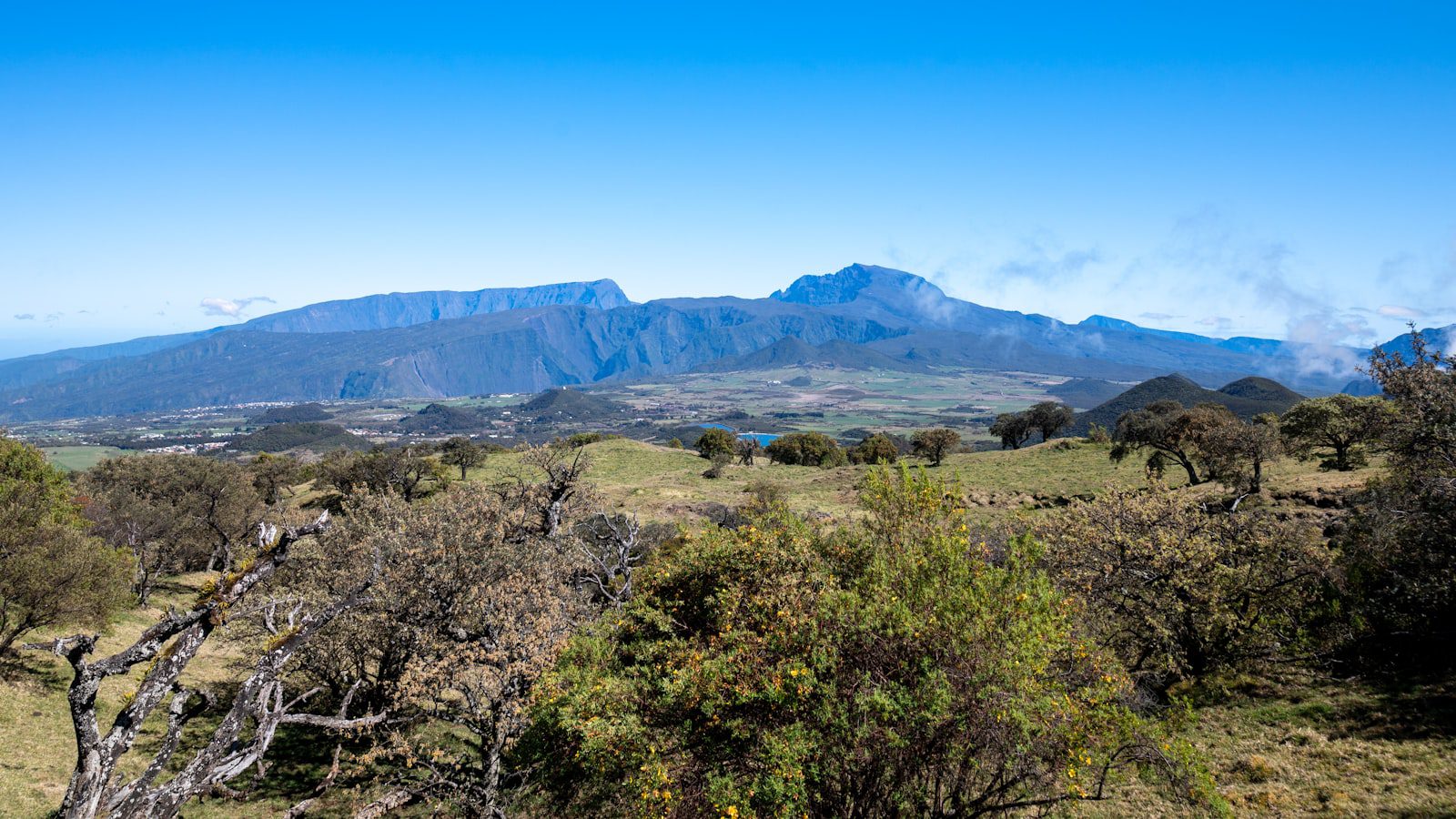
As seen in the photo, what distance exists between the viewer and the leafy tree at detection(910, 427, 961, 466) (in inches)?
3428

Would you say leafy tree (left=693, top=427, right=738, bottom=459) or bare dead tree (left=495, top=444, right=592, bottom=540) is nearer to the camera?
bare dead tree (left=495, top=444, right=592, bottom=540)

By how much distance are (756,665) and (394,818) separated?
14.4 m

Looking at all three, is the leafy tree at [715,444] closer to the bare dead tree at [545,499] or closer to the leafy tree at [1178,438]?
the leafy tree at [1178,438]

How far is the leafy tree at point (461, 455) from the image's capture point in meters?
80.2

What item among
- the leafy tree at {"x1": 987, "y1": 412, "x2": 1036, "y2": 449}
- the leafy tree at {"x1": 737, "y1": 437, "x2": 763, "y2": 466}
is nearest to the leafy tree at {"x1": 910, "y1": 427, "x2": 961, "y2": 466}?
the leafy tree at {"x1": 987, "y1": 412, "x2": 1036, "y2": 449}

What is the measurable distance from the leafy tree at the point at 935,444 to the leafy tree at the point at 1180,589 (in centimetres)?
6163

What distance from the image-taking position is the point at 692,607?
1789cm

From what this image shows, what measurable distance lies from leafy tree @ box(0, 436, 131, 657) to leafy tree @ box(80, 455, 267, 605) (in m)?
17.7

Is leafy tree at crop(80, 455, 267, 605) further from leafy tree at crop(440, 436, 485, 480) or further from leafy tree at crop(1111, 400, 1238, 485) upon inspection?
leafy tree at crop(1111, 400, 1238, 485)

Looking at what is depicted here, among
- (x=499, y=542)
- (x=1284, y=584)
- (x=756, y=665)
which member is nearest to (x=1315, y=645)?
(x=1284, y=584)

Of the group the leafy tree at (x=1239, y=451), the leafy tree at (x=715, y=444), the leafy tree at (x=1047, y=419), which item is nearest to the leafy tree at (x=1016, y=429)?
the leafy tree at (x=1047, y=419)

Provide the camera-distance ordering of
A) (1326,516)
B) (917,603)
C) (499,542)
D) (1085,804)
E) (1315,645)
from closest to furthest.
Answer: (917,603)
(1085,804)
(1315,645)
(499,542)
(1326,516)

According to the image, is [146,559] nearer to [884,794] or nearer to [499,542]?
[499,542]

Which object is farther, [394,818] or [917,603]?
[394,818]
